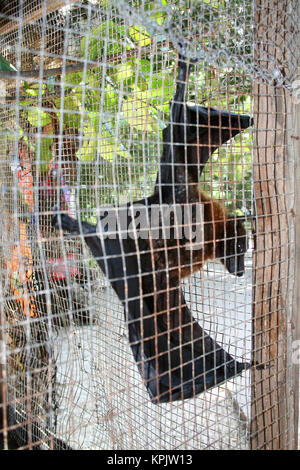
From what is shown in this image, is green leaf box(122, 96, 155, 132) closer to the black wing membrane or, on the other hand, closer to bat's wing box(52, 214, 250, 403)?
the black wing membrane

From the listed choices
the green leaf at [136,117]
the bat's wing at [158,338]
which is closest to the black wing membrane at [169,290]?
the bat's wing at [158,338]

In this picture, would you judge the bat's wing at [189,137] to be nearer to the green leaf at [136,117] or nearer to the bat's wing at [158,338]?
the green leaf at [136,117]

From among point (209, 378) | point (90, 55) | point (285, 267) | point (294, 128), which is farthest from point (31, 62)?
point (209, 378)

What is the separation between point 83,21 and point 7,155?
726 millimetres

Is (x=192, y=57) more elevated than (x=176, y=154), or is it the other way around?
(x=192, y=57)

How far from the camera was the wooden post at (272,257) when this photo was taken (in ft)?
3.58

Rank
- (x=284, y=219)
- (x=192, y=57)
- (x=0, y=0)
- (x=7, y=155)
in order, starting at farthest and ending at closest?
1. (x=7, y=155)
2. (x=0, y=0)
3. (x=284, y=219)
4. (x=192, y=57)

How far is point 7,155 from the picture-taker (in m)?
1.79

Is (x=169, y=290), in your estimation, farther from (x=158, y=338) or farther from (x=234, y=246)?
(x=234, y=246)

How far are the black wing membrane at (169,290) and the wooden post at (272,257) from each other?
89 millimetres

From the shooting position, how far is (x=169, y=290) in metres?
0.98

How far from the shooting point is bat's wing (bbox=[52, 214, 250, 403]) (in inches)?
34.7

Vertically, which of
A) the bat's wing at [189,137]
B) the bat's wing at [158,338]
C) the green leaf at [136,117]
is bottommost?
the bat's wing at [158,338]

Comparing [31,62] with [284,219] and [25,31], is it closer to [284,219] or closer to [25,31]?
[25,31]
